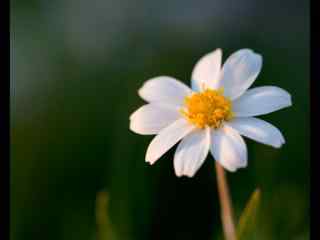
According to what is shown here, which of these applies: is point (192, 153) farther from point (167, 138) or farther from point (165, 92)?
point (165, 92)

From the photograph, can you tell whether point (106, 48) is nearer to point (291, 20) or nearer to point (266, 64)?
point (266, 64)

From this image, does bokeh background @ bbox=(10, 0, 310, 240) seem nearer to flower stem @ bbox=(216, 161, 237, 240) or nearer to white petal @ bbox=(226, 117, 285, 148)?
flower stem @ bbox=(216, 161, 237, 240)

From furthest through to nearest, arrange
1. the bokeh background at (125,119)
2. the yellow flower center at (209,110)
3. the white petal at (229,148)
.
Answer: the bokeh background at (125,119), the yellow flower center at (209,110), the white petal at (229,148)

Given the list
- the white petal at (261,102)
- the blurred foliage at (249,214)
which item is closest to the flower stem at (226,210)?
the blurred foliage at (249,214)

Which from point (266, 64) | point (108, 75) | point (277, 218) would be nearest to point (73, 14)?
point (108, 75)

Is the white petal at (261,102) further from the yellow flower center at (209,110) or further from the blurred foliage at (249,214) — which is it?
the blurred foliage at (249,214)

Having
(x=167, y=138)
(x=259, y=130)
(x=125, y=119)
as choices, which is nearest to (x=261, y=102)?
(x=259, y=130)

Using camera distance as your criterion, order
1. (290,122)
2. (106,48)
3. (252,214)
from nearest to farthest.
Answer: (252,214) → (290,122) → (106,48)

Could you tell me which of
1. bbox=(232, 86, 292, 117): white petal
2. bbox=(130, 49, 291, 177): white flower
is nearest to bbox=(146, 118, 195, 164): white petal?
bbox=(130, 49, 291, 177): white flower
